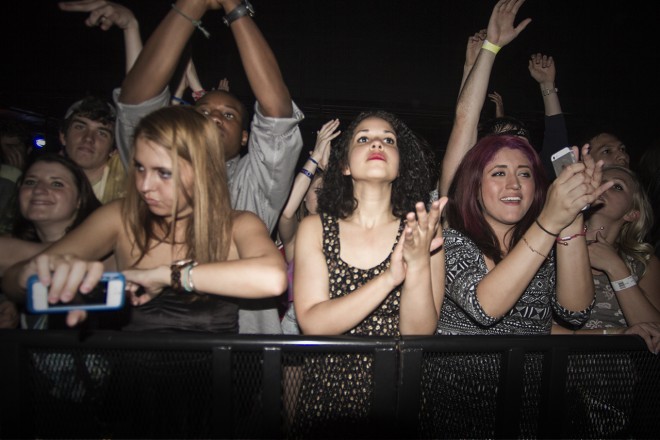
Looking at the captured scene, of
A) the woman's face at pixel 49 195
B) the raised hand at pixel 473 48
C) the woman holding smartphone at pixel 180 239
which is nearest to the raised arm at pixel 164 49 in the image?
the woman holding smartphone at pixel 180 239

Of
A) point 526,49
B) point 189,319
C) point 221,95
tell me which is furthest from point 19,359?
point 526,49

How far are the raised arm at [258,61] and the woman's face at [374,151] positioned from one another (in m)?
0.40

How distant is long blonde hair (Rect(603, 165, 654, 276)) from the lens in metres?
2.02

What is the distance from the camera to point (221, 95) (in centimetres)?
194

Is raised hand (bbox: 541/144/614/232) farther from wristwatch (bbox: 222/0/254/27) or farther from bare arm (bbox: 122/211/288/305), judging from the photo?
wristwatch (bbox: 222/0/254/27)

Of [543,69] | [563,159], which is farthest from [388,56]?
[563,159]

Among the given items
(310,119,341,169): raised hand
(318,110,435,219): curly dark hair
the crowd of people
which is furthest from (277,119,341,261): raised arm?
(318,110,435,219): curly dark hair

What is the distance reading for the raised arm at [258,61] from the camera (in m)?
1.61

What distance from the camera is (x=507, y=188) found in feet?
5.19

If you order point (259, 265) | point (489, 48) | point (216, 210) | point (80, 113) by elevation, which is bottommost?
point (259, 265)

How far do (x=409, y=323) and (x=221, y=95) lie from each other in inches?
57.3

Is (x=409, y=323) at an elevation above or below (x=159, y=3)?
below

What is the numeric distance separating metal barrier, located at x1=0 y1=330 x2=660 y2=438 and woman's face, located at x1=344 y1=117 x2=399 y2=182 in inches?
29.5

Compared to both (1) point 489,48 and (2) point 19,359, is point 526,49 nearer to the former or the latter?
(1) point 489,48
